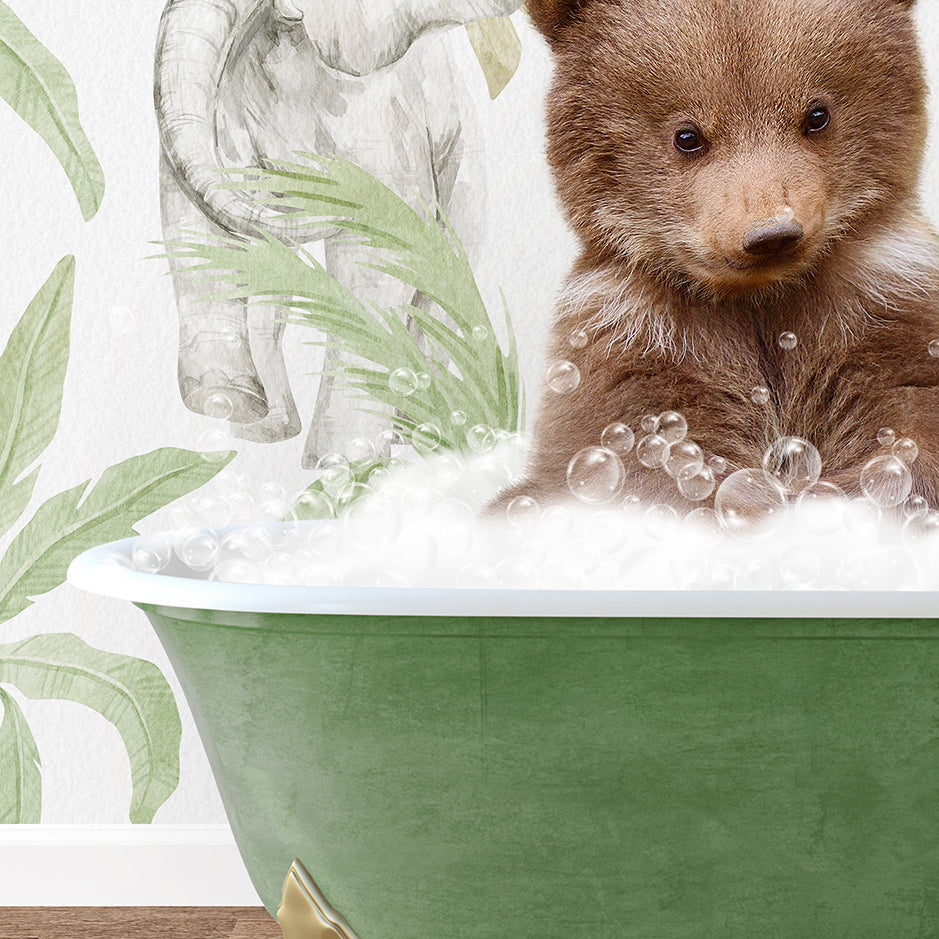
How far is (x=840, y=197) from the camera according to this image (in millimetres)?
1279

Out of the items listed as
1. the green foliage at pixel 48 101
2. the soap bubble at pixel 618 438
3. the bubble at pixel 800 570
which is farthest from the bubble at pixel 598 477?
the green foliage at pixel 48 101

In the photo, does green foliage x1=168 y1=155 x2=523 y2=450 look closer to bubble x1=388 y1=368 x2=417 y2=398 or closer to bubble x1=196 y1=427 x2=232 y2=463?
bubble x1=388 y1=368 x2=417 y2=398

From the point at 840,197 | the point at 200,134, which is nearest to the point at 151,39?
the point at 200,134

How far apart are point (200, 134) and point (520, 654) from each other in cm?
108

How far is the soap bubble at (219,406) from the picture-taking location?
1.69m

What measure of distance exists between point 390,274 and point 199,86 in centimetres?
42

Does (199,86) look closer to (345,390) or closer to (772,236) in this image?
(345,390)

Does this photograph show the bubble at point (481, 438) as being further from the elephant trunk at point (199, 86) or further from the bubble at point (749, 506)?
the bubble at point (749, 506)

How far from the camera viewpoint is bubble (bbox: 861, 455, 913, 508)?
3.71 feet

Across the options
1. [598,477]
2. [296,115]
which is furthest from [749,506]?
[296,115]

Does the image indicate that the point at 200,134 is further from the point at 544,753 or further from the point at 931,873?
the point at 931,873

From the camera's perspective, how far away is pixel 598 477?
4.05 ft

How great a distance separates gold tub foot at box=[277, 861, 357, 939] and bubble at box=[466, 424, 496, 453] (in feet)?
2.42

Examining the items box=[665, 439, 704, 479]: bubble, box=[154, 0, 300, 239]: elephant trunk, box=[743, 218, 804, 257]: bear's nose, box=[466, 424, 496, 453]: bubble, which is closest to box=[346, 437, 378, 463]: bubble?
box=[466, 424, 496, 453]: bubble
